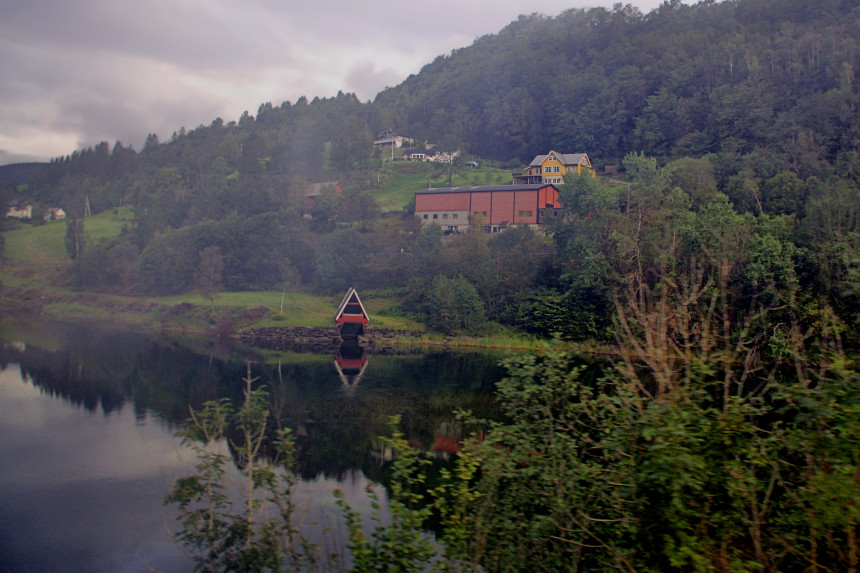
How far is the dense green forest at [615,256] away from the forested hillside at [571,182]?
0.16m

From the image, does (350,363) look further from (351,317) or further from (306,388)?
(351,317)

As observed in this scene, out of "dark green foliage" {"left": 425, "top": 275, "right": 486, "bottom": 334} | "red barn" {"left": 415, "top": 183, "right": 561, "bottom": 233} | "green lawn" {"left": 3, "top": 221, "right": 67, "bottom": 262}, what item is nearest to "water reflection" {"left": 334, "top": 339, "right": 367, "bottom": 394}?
"dark green foliage" {"left": 425, "top": 275, "right": 486, "bottom": 334}

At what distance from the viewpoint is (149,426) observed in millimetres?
11672

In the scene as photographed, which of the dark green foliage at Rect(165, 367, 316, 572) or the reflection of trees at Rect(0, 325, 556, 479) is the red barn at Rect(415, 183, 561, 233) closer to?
the reflection of trees at Rect(0, 325, 556, 479)

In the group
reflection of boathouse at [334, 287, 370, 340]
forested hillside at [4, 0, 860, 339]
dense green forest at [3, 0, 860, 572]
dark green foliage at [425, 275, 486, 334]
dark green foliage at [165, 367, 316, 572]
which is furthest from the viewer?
reflection of boathouse at [334, 287, 370, 340]

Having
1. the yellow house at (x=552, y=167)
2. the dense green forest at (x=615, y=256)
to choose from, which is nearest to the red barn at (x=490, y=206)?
the dense green forest at (x=615, y=256)

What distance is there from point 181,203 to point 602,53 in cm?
3743

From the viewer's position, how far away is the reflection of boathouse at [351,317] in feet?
81.0

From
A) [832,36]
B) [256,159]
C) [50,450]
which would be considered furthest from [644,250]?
[256,159]

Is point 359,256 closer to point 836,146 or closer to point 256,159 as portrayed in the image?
point 836,146

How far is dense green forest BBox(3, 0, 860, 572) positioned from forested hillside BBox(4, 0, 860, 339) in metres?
0.16

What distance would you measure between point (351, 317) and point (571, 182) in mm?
11082

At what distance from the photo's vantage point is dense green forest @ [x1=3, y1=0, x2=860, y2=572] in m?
3.01

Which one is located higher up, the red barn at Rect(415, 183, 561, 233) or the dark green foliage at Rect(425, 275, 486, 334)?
the red barn at Rect(415, 183, 561, 233)
